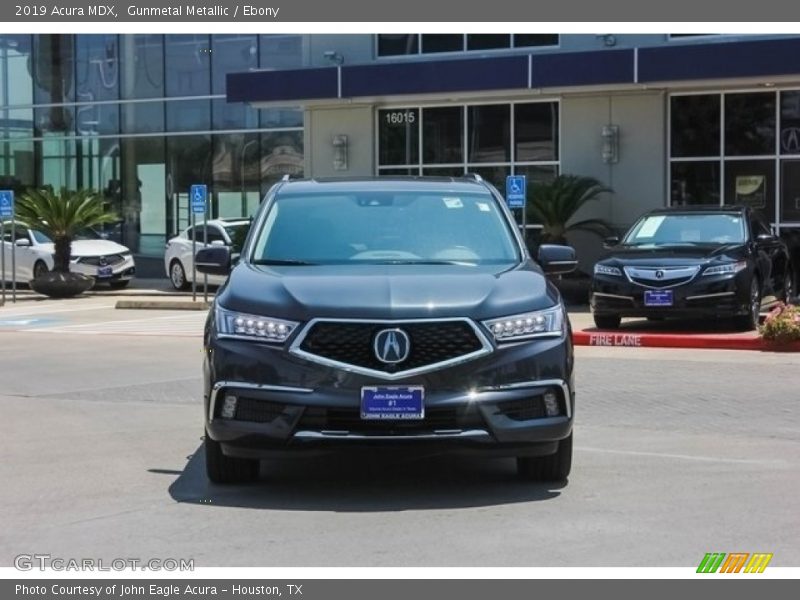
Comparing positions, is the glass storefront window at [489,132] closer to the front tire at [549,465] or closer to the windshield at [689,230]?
the windshield at [689,230]

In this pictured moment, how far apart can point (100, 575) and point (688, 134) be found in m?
19.7

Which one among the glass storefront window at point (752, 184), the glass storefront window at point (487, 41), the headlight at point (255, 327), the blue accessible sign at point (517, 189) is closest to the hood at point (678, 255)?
the blue accessible sign at point (517, 189)

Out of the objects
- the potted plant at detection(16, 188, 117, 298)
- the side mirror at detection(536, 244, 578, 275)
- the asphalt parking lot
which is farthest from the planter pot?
the side mirror at detection(536, 244, 578, 275)

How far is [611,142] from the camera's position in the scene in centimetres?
2411

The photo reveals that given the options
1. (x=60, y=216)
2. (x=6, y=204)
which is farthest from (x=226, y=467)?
(x=60, y=216)

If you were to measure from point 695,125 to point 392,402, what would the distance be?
722 inches

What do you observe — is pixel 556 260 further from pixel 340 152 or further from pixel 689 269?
pixel 340 152

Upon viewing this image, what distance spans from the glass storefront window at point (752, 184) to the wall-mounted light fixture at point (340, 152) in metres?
8.01

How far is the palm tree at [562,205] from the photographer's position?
919 inches

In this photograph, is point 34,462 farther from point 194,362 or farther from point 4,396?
point 194,362

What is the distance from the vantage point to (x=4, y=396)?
12242 millimetres

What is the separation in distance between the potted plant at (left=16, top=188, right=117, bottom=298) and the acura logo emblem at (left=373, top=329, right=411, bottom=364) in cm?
2281
